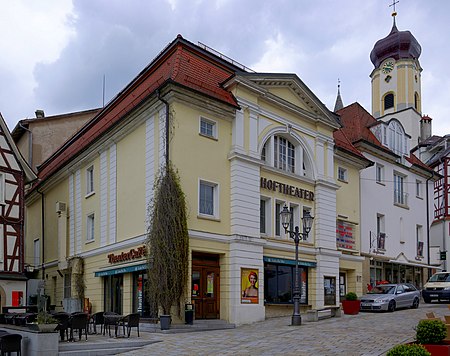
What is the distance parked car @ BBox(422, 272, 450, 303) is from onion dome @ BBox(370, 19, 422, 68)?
35.2 meters

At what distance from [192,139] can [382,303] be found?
11071mm

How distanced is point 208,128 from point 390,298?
36.0ft

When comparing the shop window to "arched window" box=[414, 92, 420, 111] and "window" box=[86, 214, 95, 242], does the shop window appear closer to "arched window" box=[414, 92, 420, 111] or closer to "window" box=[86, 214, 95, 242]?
"window" box=[86, 214, 95, 242]

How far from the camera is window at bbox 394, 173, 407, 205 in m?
36.7

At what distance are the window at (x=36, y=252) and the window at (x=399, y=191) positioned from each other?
22.0 m

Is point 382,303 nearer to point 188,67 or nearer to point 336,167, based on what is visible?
point 336,167

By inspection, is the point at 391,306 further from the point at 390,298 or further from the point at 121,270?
the point at 121,270

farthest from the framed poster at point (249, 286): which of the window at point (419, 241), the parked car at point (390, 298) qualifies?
the window at point (419, 241)

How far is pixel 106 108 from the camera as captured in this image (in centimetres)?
2984

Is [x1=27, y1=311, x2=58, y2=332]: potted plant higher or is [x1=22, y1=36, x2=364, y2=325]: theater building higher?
[x1=22, y1=36, x2=364, y2=325]: theater building

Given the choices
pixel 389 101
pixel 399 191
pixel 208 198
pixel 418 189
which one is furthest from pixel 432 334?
pixel 389 101

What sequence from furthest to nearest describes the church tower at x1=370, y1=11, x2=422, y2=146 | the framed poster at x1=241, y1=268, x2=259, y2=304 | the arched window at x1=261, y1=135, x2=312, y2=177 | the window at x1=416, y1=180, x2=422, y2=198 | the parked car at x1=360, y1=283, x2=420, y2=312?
1. the church tower at x1=370, y1=11, x2=422, y2=146
2. the window at x1=416, y1=180, x2=422, y2=198
3. the arched window at x1=261, y1=135, x2=312, y2=177
4. the parked car at x1=360, y1=283, x2=420, y2=312
5. the framed poster at x1=241, y1=268, x2=259, y2=304

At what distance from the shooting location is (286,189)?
2639 centimetres

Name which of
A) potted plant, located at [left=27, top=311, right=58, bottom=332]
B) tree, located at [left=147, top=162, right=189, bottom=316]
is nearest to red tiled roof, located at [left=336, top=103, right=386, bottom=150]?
tree, located at [left=147, top=162, right=189, bottom=316]
